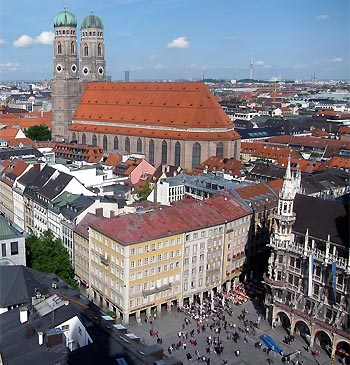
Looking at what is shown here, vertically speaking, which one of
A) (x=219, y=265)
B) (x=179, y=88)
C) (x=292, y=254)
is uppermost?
(x=179, y=88)

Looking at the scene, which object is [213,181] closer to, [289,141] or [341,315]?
[341,315]

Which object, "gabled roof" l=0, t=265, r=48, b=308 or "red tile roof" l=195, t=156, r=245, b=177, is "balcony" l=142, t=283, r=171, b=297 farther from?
"red tile roof" l=195, t=156, r=245, b=177

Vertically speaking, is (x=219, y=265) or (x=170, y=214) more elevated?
(x=170, y=214)

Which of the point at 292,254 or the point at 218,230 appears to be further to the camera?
the point at 218,230

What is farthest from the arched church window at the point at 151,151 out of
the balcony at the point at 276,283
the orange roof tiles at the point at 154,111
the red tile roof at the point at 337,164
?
the balcony at the point at 276,283

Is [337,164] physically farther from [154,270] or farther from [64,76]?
[64,76]

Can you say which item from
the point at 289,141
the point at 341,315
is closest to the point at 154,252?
the point at 341,315

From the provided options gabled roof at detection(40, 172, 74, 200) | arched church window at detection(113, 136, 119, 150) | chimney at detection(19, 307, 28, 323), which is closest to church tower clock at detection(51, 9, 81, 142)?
arched church window at detection(113, 136, 119, 150)
